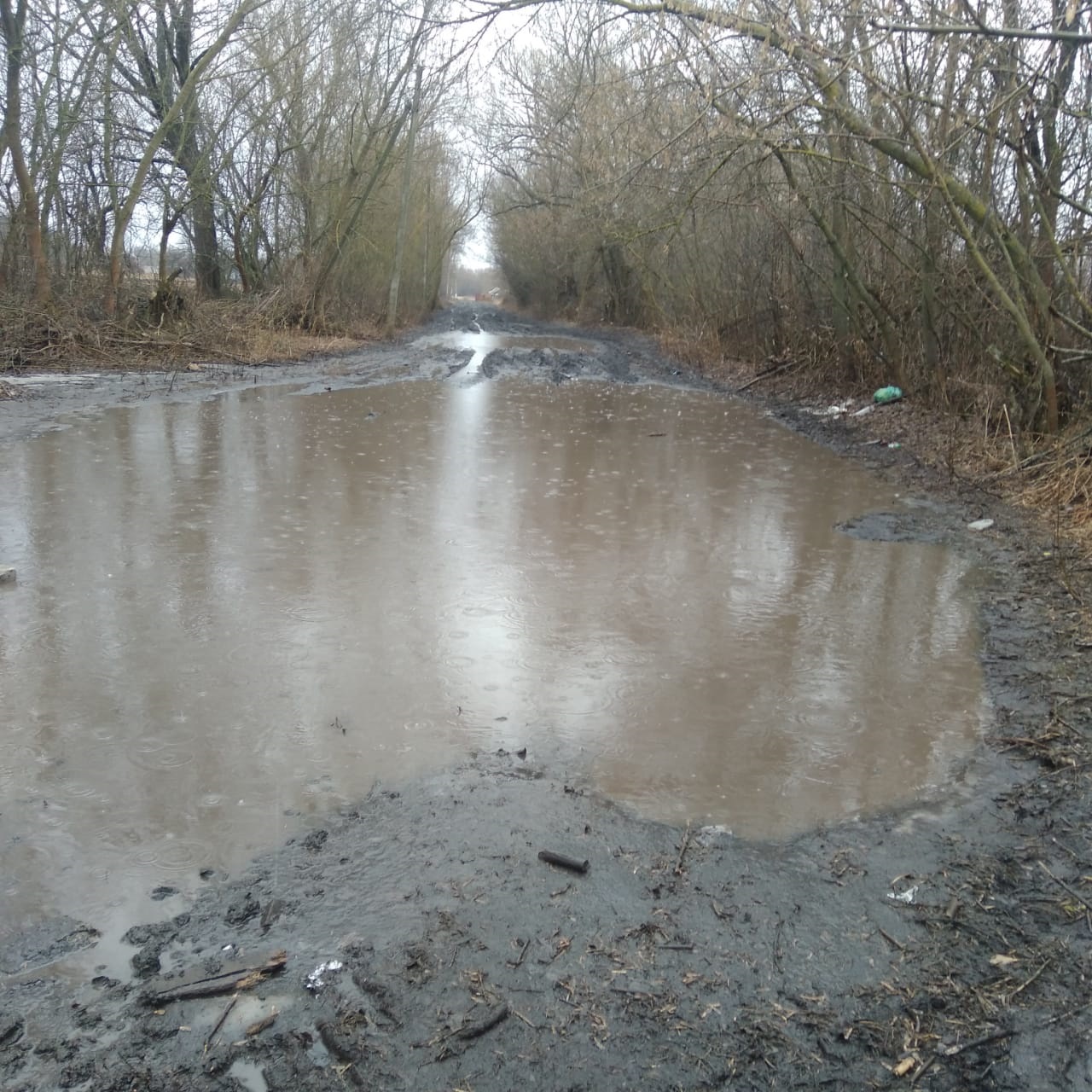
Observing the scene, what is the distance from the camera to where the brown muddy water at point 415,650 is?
3.74 meters

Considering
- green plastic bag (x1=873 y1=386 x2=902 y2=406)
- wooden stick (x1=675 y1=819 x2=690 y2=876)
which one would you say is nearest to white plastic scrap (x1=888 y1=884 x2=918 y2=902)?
wooden stick (x1=675 y1=819 x2=690 y2=876)

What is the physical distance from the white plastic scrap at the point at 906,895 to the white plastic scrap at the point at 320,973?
1.80 metres

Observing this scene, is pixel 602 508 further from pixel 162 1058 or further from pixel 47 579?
pixel 162 1058

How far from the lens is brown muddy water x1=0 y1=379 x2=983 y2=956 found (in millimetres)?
3742

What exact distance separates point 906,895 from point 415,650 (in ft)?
9.48

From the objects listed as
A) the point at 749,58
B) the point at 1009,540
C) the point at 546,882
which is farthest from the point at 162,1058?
the point at 749,58

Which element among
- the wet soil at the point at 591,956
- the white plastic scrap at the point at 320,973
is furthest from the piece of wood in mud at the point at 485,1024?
the white plastic scrap at the point at 320,973

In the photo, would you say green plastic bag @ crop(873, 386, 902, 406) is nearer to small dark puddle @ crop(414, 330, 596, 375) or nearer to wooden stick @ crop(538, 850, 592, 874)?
small dark puddle @ crop(414, 330, 596, 375)

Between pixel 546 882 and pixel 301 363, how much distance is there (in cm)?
1851

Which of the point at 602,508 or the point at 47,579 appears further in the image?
the point at 602,508

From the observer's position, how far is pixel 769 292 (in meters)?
19.1

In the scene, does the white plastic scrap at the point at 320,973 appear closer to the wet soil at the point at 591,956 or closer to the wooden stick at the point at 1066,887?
the wet soil at the point at 591,956

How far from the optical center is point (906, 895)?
125 inches

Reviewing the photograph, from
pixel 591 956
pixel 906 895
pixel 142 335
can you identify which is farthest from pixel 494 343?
pixel 591 956
